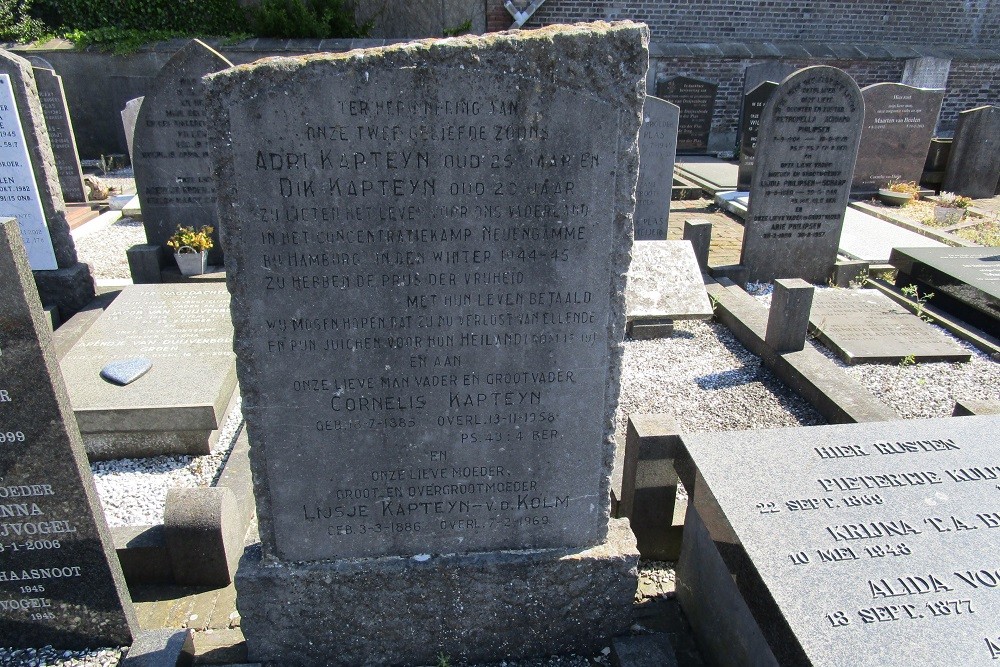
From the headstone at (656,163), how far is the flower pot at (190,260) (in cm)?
509

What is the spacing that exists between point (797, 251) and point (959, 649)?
6.32 m

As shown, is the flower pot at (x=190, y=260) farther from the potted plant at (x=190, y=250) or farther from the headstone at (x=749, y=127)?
the headstone at (x=749, y=127)

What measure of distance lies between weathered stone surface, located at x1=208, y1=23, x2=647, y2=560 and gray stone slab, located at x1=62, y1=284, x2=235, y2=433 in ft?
6.61

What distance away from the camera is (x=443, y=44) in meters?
2.14

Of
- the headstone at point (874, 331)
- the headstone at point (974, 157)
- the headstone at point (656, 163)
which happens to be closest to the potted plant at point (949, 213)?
the headstone at point (974, 157)

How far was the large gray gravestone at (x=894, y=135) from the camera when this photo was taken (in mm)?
11070

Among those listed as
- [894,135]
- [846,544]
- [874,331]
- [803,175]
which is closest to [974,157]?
[894,135]

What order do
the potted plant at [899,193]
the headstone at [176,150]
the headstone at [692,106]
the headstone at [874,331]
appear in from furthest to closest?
the headstone at [692,106] → the potted plant at [899,193] → the headstone at [176,150] → the headstone at [874,331]

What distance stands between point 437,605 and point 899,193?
11.9 meters

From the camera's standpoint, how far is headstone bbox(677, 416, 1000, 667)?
201 centimetres

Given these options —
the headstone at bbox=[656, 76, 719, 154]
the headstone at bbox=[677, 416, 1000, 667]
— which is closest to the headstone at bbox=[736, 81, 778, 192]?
the headstone at bbox=[656, 76, 719, 154]

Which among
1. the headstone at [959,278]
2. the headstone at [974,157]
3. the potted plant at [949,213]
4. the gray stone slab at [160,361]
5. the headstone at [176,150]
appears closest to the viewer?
the gray stone slab at [160,361]

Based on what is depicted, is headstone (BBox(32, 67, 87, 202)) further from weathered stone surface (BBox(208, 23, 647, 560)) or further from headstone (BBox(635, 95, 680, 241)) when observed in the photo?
weathered stone surface (BBox(208, 23, 647, 560))

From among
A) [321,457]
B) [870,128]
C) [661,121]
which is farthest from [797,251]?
[321,457]
